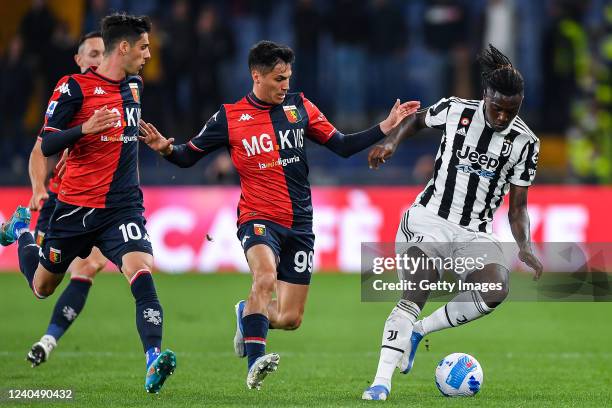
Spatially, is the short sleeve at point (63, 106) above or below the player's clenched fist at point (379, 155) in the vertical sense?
above

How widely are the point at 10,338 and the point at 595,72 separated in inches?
443

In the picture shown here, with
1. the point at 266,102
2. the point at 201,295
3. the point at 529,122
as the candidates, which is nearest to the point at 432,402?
the point at 266,102

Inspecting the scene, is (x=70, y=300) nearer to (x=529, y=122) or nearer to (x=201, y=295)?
(x=201, y=295)

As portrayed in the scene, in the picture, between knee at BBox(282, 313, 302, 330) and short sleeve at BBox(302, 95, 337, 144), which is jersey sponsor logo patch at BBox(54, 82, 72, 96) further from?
knee at BBox(282, 313, 302, 330)

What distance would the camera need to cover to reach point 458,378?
8039mm

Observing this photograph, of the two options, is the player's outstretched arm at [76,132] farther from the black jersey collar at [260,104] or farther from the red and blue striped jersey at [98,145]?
the black jersey collar at [260,104]

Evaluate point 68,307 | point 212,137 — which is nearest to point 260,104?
point 212,137

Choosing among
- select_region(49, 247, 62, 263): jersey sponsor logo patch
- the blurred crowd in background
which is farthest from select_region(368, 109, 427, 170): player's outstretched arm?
the blurred crowd in background

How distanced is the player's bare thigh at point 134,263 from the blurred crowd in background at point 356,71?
9.75 m

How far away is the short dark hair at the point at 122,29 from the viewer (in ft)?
27.1

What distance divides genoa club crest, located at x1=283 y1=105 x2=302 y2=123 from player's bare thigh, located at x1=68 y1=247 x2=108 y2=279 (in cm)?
206

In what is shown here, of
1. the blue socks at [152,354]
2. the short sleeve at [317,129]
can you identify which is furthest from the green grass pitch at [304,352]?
the short sleeve at [317,129]

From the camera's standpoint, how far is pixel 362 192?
56.3ft

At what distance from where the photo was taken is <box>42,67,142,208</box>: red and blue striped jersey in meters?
8.23
